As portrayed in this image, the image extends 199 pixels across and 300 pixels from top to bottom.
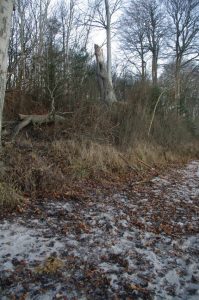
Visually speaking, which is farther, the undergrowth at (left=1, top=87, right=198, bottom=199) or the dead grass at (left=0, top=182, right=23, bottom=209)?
the undergrowth at (left=1, top=87, right=198, bottom=199)

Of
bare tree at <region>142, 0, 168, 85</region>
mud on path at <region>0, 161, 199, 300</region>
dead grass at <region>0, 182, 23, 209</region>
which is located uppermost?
bare tree at <region>142, 0, 168, 85</region>

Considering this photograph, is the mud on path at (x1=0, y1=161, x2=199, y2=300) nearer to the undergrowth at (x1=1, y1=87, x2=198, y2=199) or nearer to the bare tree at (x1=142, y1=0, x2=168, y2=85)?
the undergrowth at (x1=1, y1=87, x2=198, y2=199)

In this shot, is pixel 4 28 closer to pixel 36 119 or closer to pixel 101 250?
pixel 36 119

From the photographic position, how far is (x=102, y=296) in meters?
2.66

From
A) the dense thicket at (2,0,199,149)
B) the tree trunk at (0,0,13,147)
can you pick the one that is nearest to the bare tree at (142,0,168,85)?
the dense thicket at (2,0,199,149)

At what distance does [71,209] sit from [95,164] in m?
2.46

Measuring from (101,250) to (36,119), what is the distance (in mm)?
5835

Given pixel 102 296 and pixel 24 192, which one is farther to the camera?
pixel 24 192

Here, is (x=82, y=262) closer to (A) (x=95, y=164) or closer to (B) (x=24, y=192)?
(B) (x=24, y=192)

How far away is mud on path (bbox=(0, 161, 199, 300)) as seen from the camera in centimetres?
276

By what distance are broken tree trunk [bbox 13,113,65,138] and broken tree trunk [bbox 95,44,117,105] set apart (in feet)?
11.9

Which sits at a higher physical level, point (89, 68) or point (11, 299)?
point (89, 68)

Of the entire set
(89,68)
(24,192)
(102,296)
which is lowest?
(102,296)

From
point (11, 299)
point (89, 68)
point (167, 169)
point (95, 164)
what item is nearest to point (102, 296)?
point (11, 299)
